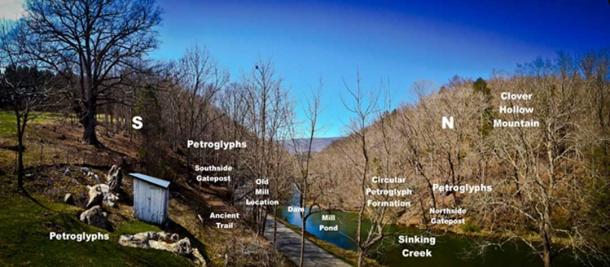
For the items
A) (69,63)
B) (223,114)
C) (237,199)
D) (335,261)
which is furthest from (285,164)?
(69,63)

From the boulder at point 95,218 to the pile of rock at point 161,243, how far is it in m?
1.00

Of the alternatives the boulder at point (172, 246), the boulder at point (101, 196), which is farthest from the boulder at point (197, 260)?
the boulder at point (101, 196)

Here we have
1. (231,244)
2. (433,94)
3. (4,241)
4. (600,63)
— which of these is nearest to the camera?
(4,241)

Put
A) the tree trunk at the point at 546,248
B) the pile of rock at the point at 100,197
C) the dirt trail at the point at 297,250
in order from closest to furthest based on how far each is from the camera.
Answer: the pile of rock at the point at 100,197, the tree trunk at the point at 546,248, the dirt trail at the point at 297,250

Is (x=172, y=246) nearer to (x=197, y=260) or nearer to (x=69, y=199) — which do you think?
(x=197, y=260)

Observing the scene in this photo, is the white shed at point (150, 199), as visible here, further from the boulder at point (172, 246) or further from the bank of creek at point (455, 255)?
the bank of creek at point (455, 255)

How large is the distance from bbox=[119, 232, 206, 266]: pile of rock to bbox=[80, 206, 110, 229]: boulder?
1.00 metres

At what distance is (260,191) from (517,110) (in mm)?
10830

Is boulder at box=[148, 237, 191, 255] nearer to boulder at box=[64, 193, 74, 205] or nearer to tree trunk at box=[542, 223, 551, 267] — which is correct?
boulder at box=[64, 193, 74, 205]

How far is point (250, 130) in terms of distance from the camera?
55.8ft

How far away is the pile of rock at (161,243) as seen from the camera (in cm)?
1056

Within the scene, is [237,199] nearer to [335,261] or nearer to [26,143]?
[335,261]

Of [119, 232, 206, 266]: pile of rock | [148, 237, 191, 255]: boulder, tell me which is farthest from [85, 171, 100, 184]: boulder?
[148, 237, 191, 255]: boulder

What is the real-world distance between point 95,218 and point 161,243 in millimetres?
1980
